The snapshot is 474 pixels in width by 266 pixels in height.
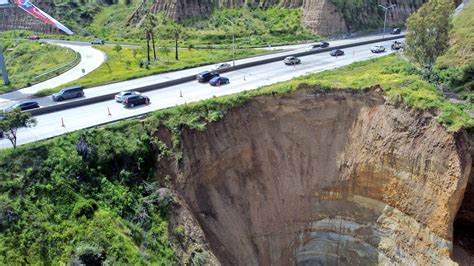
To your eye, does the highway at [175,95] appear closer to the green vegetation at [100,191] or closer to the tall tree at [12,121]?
the tall tree at [12,121]

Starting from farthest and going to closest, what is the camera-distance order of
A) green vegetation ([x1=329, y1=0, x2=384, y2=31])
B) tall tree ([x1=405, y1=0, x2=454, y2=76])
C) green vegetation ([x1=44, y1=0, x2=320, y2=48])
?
1. green vegetation ([x1=329, y1=0, x2=384, y2=31])
2. green vegetation ([x1=44, y1=0, x2=320, y2=48])
3. tall tree ([x1=405, y1=0, x2=454, y2=76])

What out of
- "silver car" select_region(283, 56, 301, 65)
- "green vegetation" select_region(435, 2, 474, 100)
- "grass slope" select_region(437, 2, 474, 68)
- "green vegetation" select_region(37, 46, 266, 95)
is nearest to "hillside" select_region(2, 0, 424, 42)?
"green vegetation" select_region(37, 46, 266, 95)

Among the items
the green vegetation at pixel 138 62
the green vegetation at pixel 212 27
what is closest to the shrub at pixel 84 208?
the green vegetation at pixel 138 62

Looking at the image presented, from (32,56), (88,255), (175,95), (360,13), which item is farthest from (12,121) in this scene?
(360,13)

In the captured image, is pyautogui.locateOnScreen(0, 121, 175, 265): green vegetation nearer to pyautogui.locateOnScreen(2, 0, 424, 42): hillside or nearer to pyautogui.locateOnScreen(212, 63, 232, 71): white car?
pyautogui.locateOnScreen(212, 63, 232, 71): white car

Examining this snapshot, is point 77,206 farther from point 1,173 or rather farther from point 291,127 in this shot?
point 291,127

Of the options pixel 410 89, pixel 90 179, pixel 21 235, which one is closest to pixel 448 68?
pixel 410 89
